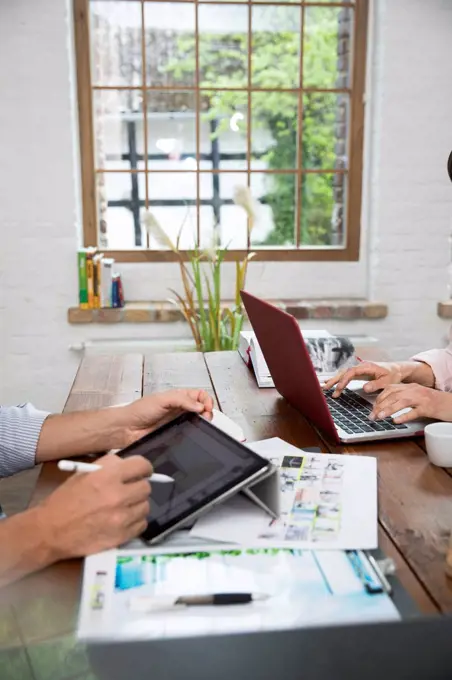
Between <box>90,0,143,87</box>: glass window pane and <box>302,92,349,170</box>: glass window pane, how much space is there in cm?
85

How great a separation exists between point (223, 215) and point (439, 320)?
1.20 meters

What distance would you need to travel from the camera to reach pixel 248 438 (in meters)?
1.45

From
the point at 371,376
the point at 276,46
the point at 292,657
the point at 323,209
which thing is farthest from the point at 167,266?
the point at 292,657

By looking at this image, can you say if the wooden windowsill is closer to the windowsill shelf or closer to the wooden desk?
the windowsill shelf

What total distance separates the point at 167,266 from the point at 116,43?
1074 mm

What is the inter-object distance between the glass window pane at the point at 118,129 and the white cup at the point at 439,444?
2.62m

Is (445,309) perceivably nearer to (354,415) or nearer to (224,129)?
(224,129)

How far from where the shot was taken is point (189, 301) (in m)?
3.31

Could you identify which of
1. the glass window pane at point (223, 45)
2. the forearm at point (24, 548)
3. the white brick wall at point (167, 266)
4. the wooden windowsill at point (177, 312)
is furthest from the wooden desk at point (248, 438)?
the glass window pane at point (223, 45)

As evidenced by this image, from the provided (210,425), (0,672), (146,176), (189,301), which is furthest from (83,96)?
(0,672)

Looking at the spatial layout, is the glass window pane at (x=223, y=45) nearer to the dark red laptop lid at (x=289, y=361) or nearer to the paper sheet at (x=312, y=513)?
the dark red laptop lid at (x=289, y=361)

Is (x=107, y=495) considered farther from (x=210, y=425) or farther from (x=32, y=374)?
(x=32, y=374)

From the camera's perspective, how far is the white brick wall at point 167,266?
3299mm

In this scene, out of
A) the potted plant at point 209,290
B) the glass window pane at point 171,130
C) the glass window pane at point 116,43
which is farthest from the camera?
the glass window pane at point 171,130
